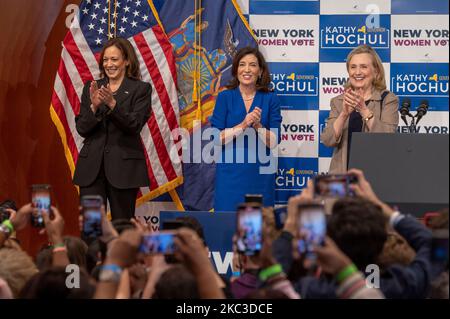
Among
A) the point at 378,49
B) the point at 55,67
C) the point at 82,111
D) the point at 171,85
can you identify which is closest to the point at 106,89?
the point at 82,111

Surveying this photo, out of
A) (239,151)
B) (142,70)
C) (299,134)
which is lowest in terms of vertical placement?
(239,151)

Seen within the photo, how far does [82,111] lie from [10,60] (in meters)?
1.59

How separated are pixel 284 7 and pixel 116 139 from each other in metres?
1.96

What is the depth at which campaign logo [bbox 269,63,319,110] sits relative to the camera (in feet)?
20.2

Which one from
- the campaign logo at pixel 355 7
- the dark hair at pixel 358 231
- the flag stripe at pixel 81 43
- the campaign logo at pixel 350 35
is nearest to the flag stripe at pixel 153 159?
the flag stripe at pixel 81 43

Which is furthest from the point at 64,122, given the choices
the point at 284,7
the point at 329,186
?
the point at 329,186

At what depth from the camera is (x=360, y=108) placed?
4449 mm

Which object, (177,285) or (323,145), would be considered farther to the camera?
(323,145)

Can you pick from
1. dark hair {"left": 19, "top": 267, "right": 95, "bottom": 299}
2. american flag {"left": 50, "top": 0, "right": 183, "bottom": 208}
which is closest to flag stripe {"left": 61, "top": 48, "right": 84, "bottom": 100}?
american flag {"left": 50, "top": 0, "right": 183, "bottom": 208}

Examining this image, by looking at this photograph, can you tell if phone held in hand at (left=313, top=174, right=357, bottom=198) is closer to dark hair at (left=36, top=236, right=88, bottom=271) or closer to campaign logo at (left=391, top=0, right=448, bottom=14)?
dark hair at (left=36, top=236, right=88, bottom=271)

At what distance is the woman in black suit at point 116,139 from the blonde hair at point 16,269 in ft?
7.32

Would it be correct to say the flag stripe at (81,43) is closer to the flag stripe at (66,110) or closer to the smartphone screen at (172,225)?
the flag stripe at (66,110)

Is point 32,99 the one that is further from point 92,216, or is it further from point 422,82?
point 92,216
